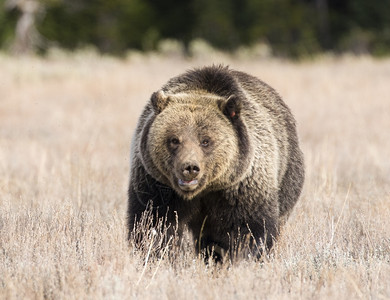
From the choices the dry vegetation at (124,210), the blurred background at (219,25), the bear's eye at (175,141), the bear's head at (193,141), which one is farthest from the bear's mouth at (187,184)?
the blurred background at (219,25)

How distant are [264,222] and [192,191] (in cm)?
65

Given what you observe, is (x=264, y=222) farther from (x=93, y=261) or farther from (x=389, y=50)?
(x=389, y=50)

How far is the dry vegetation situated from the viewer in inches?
173

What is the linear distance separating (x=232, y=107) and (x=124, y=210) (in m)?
2.23

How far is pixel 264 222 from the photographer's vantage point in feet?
16.9

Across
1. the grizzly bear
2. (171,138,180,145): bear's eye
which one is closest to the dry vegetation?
the grizzly bear

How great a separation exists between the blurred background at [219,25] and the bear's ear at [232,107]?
25898 millimetres

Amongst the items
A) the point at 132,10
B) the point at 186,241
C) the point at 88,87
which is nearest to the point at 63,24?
the point at 132,10

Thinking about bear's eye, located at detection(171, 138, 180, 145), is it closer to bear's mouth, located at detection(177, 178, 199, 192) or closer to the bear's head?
the bear's head

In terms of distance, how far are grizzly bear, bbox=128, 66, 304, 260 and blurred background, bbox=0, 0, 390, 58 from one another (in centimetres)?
2548

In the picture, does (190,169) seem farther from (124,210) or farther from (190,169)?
(124,210)

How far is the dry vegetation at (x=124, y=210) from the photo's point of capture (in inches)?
173

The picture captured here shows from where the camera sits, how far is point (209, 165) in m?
4.88

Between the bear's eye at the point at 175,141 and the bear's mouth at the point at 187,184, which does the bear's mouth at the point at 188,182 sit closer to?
the bear's mouth at the point at 187,184
